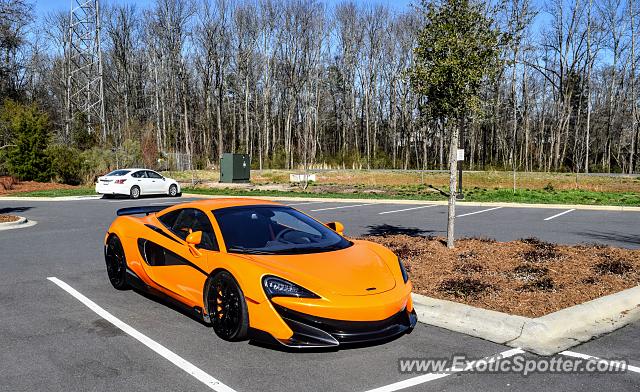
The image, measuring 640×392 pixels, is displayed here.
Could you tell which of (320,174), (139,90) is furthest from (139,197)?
(139,90)

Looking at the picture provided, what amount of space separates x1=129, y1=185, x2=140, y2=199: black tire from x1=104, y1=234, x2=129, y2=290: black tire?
1801cm

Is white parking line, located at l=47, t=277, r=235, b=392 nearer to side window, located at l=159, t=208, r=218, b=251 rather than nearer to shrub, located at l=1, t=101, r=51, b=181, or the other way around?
side window, located at l=159, t=208, r=218, b=251

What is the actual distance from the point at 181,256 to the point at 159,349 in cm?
117

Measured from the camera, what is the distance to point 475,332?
526 centimetres

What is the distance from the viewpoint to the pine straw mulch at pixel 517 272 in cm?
608

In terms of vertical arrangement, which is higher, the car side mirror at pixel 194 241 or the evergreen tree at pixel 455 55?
the evergreen tree at pixel 455 55

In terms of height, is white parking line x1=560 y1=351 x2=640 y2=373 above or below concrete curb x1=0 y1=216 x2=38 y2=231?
above

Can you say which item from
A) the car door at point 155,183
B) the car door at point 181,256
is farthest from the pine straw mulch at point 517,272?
the car door at point 155,183

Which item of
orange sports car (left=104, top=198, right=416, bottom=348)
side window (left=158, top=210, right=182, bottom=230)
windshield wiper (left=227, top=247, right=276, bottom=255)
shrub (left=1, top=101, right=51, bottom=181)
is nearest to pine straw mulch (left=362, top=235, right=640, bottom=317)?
orange sports car (left=104, top=198, right=416, bottom=348)

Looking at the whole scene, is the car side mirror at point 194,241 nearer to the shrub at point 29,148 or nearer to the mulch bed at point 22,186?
the mulch bed at point 22,186

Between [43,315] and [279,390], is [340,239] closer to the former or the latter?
[279,390]

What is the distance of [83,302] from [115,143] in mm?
30789

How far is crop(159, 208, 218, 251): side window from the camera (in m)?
5.44

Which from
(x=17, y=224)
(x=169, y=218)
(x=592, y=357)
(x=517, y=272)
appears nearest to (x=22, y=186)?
(x=17, y=224)
